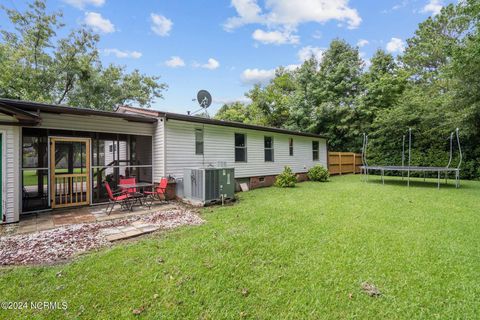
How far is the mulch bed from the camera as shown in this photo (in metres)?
3.43

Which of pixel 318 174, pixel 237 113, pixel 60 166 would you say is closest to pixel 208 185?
pixel 60 166

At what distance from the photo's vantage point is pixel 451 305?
7.55 ft

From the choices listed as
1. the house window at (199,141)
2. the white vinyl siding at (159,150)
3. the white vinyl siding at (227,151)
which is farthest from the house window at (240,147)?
the white vinyl siding at (159,150)

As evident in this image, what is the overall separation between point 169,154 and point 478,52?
12.5 metres

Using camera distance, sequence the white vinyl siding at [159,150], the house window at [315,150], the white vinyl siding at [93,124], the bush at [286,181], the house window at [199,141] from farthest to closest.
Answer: the house window at [315,150], the bush at [286,181], the house window at [199,141], the white vinyl siding at [159,150], the white vinyl siding at [93,124]

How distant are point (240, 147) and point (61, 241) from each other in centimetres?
725

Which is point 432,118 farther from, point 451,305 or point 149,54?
point 149,54

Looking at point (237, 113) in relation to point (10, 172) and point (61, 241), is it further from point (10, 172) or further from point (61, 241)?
point (61, 241)

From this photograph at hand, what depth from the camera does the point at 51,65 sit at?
16.5 metres

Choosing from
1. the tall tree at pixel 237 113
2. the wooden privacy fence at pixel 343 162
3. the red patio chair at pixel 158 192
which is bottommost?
the red patio chair at pixel 158 192

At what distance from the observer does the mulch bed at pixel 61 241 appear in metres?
3.43

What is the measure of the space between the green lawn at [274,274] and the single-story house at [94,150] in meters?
3.55

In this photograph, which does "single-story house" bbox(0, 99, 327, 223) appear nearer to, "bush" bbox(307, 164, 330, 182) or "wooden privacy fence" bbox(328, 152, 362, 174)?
"bush" bbox(307, 164, 330, 182)

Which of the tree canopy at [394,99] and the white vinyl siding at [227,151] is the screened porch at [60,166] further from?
the tree canopy at [394,99]
